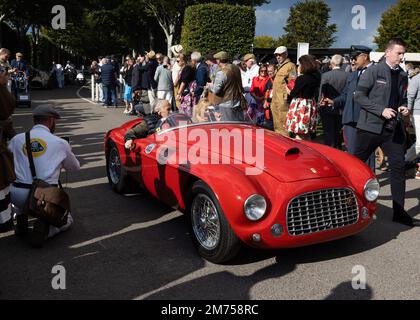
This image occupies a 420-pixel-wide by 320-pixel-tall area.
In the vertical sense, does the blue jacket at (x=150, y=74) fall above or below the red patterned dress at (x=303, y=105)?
above

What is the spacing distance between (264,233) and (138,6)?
36.0m

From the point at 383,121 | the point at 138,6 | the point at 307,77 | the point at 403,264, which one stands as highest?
the point at 138,6

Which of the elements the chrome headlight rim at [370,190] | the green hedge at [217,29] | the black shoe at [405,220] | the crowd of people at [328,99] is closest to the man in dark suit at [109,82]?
the crowd of people at [328,99]

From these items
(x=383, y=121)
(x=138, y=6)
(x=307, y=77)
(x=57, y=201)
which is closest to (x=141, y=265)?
(x=57, y=201)

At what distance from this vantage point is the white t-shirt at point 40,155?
4.63m

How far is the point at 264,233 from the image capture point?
3836mm

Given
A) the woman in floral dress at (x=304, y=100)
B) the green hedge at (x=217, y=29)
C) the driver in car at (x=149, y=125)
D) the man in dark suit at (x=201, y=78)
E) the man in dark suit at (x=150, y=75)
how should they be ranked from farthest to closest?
the green hedge at (x=217, y=29), the man in dark suit at (x=150, y=75), the man in dark suit at (x=201, y=78), the woman in floral dress at (x=304, y=100), the driver in car at (x=149, y=125)

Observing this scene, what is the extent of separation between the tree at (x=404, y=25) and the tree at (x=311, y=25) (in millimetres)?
21917

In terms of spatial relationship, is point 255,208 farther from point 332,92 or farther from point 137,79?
point 137,79

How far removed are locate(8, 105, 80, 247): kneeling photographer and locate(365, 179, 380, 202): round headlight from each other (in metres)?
2.91

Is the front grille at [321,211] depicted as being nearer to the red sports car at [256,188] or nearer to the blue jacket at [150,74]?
the red sports car at [256,188]

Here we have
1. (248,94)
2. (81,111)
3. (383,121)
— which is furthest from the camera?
(81,111)
